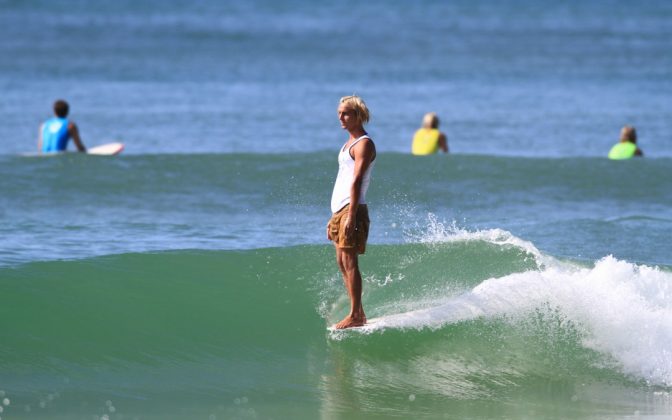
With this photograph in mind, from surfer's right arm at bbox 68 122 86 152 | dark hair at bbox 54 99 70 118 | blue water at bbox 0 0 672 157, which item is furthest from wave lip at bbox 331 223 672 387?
blue water at bbox 0 0 672 157

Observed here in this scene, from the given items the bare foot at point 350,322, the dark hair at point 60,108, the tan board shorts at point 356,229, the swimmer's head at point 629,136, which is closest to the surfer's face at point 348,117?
the tan board shorts at point 356,229

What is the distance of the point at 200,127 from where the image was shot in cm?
2152

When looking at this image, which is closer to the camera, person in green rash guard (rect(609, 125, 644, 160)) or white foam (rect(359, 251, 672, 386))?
white foam (rect(359, 251, 672, 386))

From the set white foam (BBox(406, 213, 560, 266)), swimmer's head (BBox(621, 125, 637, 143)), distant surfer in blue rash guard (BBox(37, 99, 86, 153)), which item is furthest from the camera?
swimmer's head (BBox(621, 125, 637, 143))

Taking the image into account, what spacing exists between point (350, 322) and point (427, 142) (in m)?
9.12

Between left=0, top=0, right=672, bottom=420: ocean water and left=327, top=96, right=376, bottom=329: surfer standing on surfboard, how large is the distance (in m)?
0.52

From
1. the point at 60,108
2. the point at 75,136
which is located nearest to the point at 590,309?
the point at 75,136

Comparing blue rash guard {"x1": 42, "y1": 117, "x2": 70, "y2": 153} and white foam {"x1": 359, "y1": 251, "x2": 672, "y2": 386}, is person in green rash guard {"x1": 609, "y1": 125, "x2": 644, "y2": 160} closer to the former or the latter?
blue rash guard {"x1": 42, "y1": 117, "x2": 70, "y2": 153}

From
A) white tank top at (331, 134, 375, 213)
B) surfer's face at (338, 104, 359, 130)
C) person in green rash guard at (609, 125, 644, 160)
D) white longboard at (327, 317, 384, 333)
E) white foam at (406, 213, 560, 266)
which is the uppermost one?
person in green rash guard at (609, 125, 644, 160)

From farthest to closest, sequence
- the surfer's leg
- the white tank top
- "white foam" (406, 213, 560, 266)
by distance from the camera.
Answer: "white foam" (406, 213, 560, 266), the surfer's leg, the white tank top

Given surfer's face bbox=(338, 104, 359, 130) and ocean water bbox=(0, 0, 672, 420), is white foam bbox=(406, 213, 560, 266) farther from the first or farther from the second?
surfer's face bbox=(338, 104, 359, 130)

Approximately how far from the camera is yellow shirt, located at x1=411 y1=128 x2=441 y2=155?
634 inches

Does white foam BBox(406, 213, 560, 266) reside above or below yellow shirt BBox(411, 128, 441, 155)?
Result: below

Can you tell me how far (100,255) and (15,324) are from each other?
1571mm
